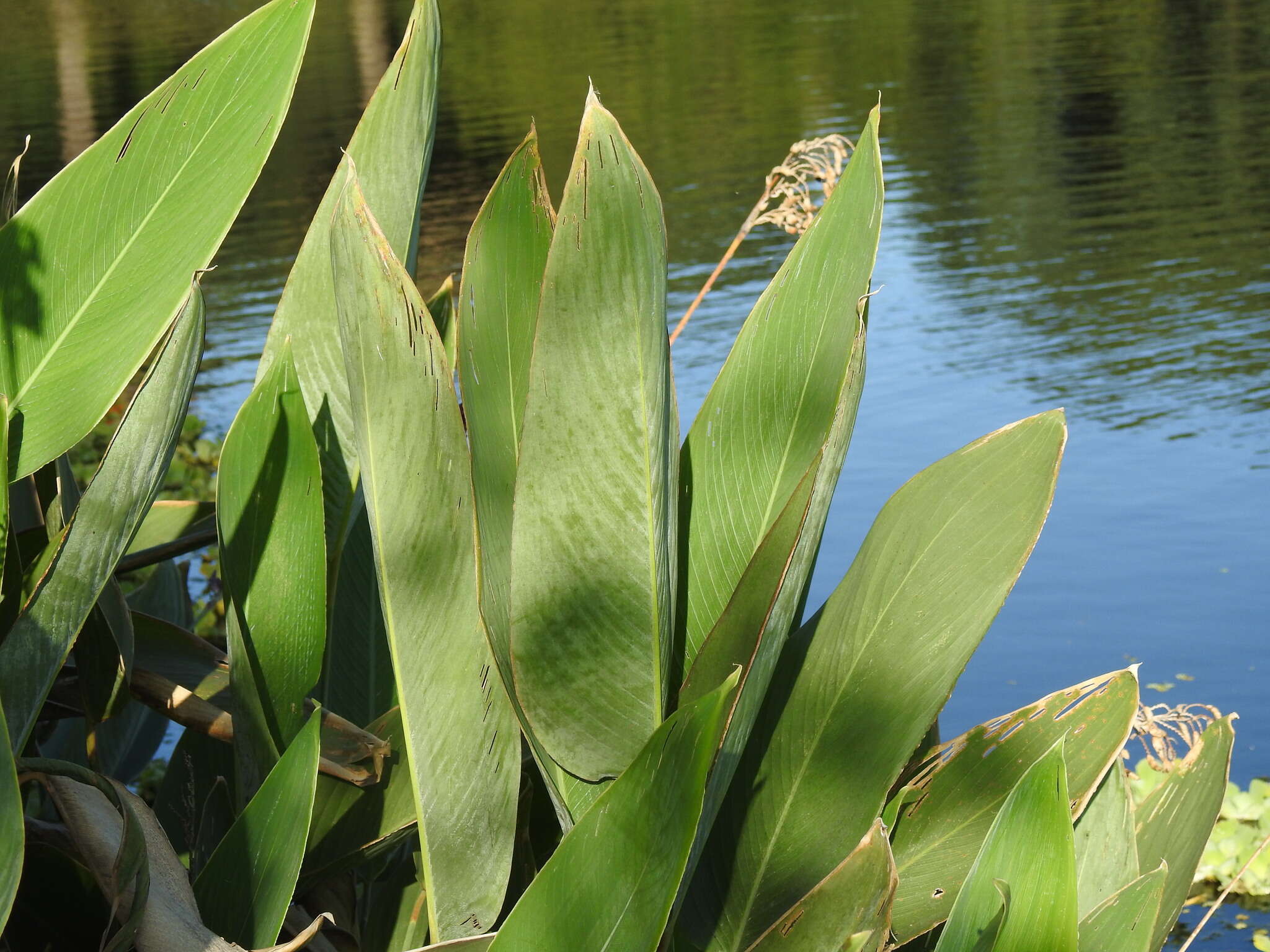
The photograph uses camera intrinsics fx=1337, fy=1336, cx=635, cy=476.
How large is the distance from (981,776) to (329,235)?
1.73 ft

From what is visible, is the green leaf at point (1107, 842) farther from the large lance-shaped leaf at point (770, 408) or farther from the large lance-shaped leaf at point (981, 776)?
the large lance-shaped leaf at point (770, 408)

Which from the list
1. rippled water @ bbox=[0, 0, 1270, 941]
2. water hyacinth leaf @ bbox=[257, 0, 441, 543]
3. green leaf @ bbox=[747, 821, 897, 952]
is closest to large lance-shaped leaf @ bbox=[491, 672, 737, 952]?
green leaf @ bbox=[747, 821, 897, 952]

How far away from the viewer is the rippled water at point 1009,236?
16.8 ft

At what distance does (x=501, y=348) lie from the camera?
786mm

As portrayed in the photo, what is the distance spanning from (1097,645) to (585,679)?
426 cm

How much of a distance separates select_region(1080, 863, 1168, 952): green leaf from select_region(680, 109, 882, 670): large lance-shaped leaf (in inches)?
10.5

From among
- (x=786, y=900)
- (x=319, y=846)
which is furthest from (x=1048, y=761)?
(x=319, y=846)

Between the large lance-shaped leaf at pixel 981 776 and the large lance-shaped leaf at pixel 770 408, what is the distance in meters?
0.18

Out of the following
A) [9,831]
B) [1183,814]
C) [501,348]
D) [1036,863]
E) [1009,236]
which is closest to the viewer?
[9,831]

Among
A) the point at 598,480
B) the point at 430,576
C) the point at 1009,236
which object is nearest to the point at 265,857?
the point at 430,576

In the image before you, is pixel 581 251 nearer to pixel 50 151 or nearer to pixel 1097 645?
pixel 1097 645

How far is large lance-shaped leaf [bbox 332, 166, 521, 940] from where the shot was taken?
26.8 inches

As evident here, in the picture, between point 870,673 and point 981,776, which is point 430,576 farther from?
point 981,776

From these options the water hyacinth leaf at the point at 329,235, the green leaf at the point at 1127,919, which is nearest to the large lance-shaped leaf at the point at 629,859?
the green leaf at the point at 1127,919
